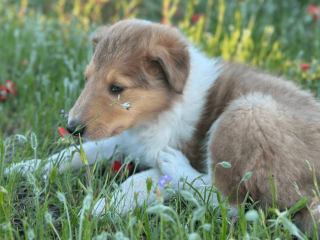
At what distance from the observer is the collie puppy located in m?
2.44

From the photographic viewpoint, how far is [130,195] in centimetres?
266

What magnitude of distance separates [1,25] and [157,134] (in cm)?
439

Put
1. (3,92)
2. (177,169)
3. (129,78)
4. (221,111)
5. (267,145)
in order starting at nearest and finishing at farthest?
(267,145)
(129,78)
(177,169)
(221,111)
(3,92)

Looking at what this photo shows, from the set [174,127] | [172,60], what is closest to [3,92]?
[174,127]

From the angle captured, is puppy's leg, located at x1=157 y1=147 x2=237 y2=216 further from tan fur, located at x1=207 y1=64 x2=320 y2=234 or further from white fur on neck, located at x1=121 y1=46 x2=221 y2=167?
tan fur, located at x1=207 y1=64 x2=320 y2=234

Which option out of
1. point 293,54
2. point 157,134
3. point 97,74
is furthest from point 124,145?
point 293,54

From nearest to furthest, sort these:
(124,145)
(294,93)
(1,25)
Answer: (294,93)
(124,145)
(1,25)

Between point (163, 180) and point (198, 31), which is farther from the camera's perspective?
point (198, 31)

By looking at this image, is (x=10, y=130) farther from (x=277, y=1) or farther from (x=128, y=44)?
(x=277, y=1)

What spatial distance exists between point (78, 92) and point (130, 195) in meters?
1.85

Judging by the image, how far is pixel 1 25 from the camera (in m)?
6.10

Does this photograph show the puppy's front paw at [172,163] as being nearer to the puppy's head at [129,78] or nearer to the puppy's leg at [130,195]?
the puppy's leg at [130,195]

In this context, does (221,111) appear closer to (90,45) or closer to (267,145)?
(267,145)

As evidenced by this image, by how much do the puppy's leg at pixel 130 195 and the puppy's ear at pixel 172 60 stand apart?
0.76 metres
